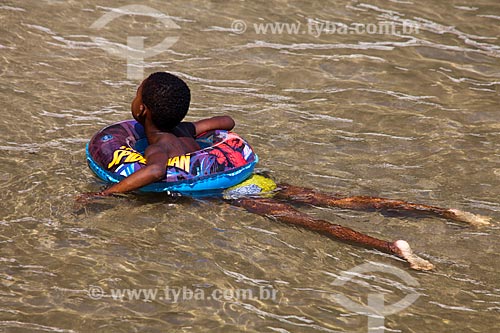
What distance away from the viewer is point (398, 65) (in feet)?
29.2

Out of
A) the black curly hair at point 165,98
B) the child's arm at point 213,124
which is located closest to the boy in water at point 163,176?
Result: the black curly hair at point 165,98

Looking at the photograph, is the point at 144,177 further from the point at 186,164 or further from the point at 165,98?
the point at 165,98

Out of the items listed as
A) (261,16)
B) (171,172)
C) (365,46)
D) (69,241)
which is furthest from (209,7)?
(69,241)

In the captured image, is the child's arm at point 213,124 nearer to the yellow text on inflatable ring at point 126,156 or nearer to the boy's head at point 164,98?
the boy's head at point 164,98

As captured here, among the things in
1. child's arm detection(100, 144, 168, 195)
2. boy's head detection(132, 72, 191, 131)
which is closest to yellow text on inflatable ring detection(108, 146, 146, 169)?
child's arm detection(100, 144, 168, 195)

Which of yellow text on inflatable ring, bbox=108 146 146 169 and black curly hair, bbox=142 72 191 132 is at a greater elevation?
black curly hair, bbox=142 72 191 132

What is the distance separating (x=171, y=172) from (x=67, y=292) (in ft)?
4.30

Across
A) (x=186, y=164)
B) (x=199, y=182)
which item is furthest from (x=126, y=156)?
(x=199, y=182)

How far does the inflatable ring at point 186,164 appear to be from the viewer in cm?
595

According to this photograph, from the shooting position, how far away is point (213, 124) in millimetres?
6539

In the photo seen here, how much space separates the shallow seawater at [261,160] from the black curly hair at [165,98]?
24.1 inches

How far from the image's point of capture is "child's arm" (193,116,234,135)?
651cm

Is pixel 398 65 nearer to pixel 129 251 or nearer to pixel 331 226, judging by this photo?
pixel 331 226

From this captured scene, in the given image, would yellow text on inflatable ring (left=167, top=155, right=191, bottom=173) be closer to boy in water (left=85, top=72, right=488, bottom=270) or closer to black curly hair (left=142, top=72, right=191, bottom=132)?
boy in water (left=85, top=72, right=488, bottom=270)
